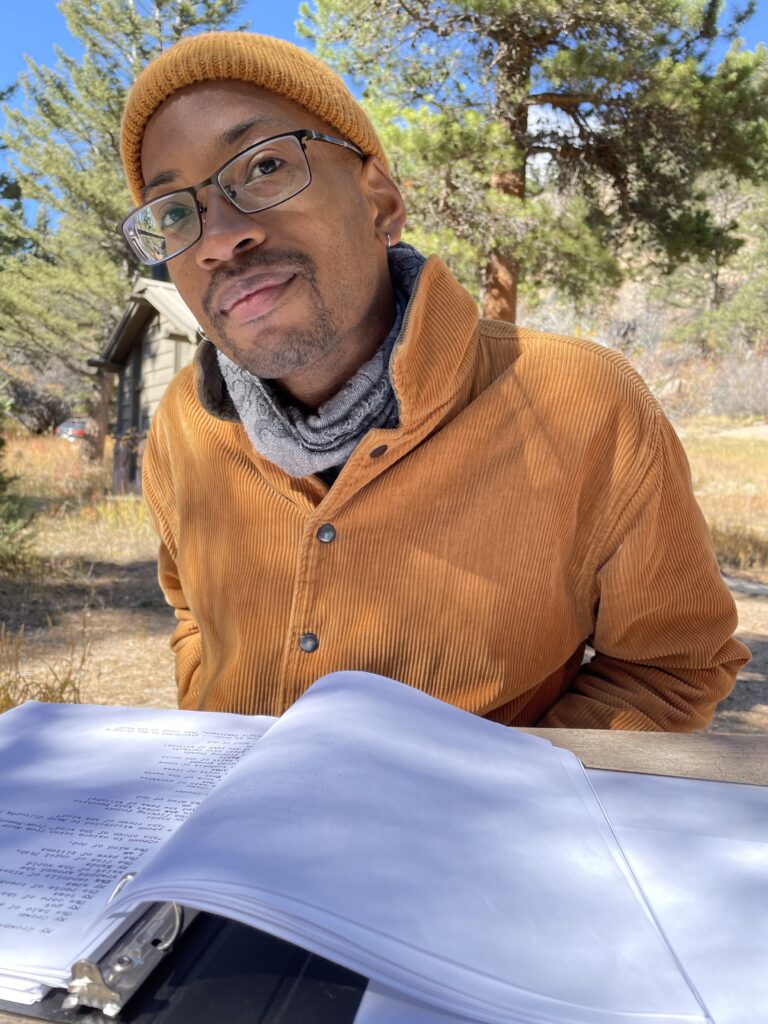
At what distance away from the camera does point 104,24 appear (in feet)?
65.8

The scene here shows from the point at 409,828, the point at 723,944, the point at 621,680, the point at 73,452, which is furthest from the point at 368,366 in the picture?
the point at 73,452

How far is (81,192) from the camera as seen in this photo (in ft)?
66.1

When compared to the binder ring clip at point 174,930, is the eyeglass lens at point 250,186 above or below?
above

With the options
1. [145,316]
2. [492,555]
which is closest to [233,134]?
[492,555]

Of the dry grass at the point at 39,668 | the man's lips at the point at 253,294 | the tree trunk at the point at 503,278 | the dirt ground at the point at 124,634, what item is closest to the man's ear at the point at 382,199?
the man's lips at the point at 253,294

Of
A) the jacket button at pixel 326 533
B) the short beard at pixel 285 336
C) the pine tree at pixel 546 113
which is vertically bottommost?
the jacket button at pixel 326 533

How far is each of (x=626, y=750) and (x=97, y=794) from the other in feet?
1.69

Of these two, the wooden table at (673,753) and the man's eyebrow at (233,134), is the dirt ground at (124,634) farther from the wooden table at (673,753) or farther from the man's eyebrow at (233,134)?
the wooden table at (673,753)

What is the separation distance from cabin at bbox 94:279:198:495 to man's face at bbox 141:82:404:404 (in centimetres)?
1265

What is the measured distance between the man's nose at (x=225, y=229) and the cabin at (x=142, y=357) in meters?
12.7

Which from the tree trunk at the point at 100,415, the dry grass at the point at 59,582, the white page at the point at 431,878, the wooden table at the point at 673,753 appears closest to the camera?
the white page at the point at 431,878

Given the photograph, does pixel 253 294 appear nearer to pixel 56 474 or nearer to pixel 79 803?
pixel 79 803

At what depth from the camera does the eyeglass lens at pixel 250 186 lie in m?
1.43

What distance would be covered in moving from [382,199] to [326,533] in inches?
25.1
